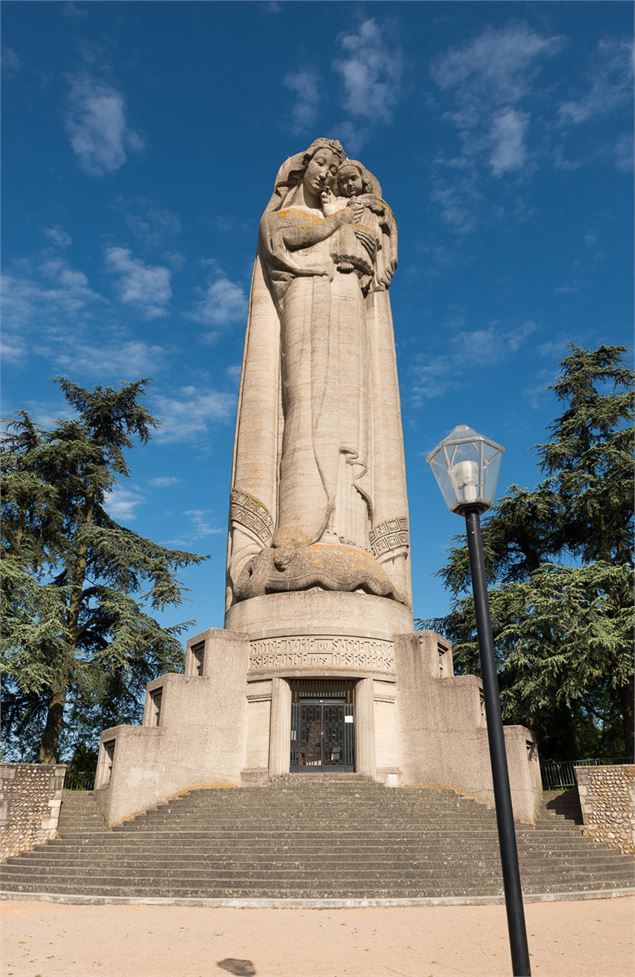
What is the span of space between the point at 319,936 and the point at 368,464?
15.1 meters

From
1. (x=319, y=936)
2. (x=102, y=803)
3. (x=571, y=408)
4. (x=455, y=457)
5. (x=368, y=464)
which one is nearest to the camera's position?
(x=455, y=457)

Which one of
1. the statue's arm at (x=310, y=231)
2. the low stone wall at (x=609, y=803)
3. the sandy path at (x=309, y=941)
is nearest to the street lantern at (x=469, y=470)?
the sandy path at (x=309, y=941)

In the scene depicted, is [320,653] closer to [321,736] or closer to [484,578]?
[321,736]

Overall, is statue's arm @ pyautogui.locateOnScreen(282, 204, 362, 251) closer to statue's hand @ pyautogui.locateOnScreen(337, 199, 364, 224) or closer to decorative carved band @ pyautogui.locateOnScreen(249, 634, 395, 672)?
statue's hand @ pyautogui.locateOnScreen(337, 199, 364, 224)

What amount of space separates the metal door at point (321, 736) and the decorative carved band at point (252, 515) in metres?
5.10

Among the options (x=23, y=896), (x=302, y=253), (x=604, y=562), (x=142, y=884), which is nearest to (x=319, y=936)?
(x=142, y=884)

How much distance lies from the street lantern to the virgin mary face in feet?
71.3

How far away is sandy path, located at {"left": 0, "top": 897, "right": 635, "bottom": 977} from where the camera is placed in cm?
707

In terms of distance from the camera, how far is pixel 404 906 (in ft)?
33.6

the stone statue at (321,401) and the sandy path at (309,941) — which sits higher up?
the stone statue at (321,401)

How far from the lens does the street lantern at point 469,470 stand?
18.0ft

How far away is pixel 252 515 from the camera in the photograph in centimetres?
2109

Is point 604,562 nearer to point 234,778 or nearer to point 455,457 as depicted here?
point 234,778

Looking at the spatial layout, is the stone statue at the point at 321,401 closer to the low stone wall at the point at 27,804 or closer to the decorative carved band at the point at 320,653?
the decorative carved band at the point at 320,653
